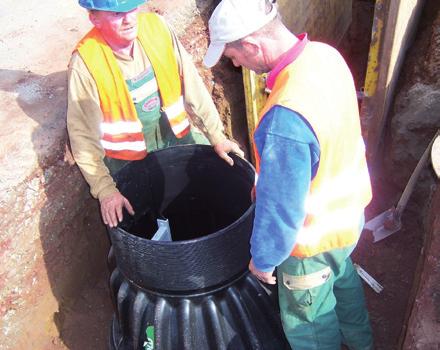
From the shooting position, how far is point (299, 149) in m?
1.76

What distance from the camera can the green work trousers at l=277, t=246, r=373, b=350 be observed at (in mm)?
2289

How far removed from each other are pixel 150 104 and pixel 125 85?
0.23m

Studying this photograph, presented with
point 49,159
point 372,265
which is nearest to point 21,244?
point 49,159

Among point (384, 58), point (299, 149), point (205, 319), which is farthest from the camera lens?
point (384, 58)

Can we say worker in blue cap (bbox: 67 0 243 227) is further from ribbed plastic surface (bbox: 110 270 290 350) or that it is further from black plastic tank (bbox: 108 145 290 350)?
ribbed plastic surface (bbox: 110 270 290 350)

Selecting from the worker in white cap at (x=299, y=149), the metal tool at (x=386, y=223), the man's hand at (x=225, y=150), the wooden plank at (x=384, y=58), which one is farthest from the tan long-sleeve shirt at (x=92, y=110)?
the metal tool at (x=386, y=223)

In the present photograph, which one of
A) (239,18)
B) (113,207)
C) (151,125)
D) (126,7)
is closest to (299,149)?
(239,18)

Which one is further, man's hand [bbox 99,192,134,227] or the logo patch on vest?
the logo patch on vest

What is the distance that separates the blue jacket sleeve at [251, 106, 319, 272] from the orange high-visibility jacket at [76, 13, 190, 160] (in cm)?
100

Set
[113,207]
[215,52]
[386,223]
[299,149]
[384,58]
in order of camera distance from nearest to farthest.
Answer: [299,149] → [215,52] → [113,207] → [384,58] → [386,223]

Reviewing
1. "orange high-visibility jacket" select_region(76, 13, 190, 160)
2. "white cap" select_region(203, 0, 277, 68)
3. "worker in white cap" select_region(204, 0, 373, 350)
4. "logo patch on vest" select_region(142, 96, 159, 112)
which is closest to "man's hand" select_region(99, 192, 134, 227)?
"orange high-visibility jacket" select_region(76, 13, 190, 160)

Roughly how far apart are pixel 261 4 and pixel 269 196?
2.21 ft

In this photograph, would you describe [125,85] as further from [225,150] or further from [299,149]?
[299,149]

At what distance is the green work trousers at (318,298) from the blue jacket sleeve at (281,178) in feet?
1.02
